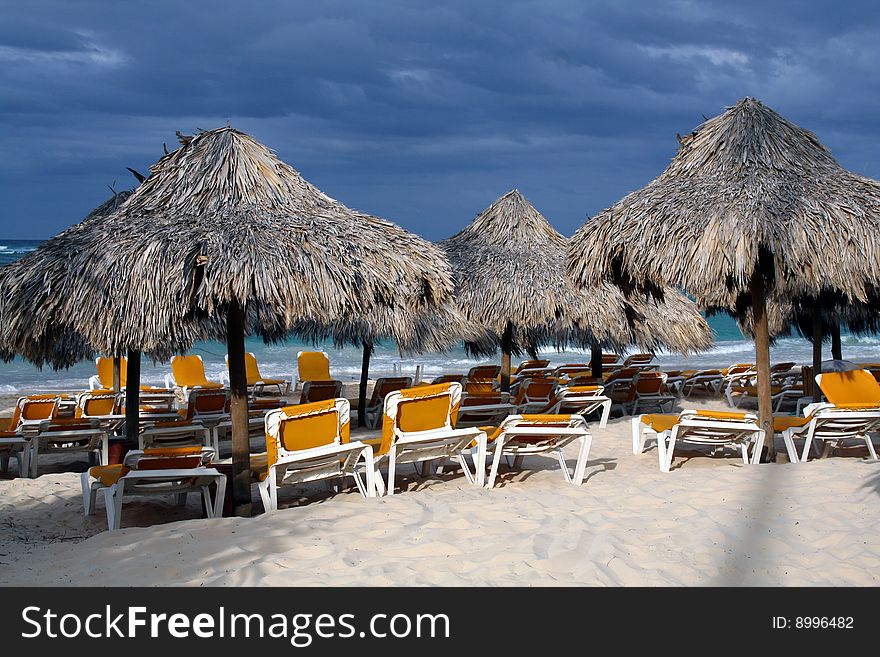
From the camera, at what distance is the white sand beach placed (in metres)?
3.96

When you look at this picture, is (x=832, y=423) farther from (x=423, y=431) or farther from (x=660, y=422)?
(x=423, y=431)

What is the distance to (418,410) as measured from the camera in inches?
248

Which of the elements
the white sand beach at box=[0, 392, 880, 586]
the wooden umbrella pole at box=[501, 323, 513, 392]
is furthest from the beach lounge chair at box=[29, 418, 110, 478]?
the wooden umbrella pole at box=[501, 323, 513, 392]

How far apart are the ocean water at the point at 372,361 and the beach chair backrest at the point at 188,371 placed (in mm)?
8028

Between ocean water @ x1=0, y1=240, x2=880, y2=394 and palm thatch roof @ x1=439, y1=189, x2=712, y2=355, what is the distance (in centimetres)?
978

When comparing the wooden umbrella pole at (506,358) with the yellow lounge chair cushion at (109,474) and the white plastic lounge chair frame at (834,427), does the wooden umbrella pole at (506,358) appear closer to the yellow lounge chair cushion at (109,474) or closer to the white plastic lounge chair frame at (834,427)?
the white plastic lounge chair frame at (834,427)

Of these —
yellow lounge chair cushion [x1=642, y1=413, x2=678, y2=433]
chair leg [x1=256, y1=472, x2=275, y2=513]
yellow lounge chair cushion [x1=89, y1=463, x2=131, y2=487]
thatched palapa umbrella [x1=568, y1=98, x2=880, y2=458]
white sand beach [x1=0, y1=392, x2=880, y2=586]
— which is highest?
thatched palapa umbrella [x1=568, y1=98, x2=880, y2=458]

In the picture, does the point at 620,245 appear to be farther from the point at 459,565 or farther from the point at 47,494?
the point at 47,494

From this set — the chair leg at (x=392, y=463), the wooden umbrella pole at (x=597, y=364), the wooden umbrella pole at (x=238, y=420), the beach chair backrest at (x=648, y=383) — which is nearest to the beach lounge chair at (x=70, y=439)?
the wooden umbrella pole at (x=238, y=420)

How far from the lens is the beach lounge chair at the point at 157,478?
5.35 m

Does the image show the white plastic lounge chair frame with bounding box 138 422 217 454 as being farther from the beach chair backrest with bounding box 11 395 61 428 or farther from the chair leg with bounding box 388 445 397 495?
the chair leg with bounding box 388 445 397 495

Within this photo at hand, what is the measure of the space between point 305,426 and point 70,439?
3.79m

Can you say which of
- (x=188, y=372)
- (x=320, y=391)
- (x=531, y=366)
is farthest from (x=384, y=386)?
(x=531, y=366)
